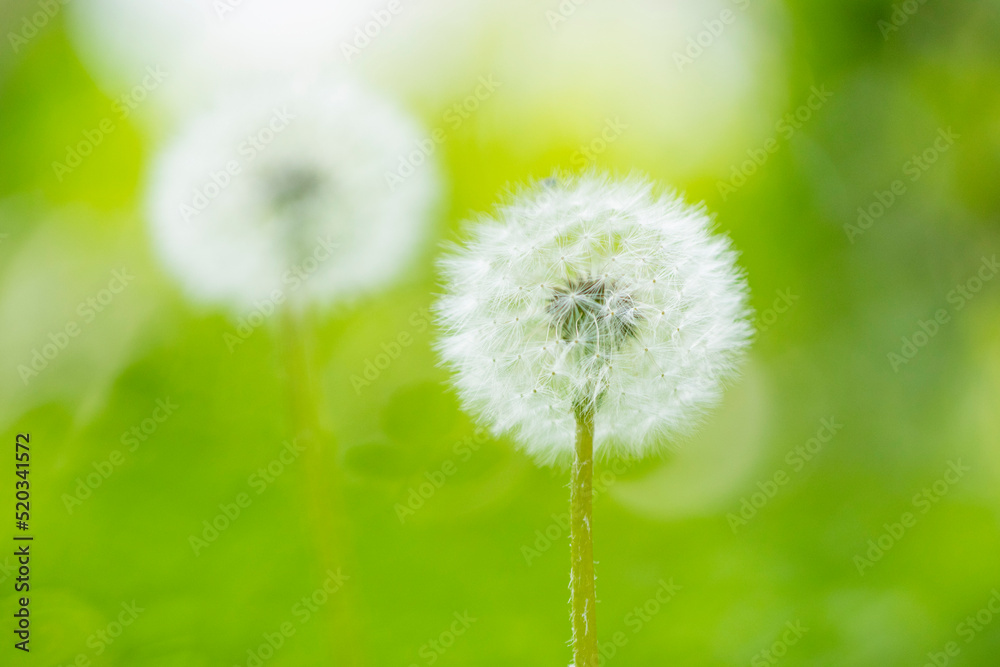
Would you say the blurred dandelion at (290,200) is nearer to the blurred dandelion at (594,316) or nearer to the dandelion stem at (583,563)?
the blurred dandelion at (594,316)

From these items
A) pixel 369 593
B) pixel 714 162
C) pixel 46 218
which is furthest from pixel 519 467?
pixel 46 218

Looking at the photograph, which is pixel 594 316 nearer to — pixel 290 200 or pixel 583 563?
Answer: pixel 583 563

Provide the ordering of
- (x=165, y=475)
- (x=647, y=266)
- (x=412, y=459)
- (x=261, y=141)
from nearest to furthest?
(x=647, y=266)
(x=261, y=141)
(x=165, y=475)
(x=412, y=459)

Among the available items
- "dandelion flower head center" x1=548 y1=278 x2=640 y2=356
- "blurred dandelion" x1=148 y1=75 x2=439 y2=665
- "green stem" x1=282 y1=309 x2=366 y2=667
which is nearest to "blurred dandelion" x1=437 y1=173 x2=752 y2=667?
"dandelion flower head center" x1=548 y1=278 x2=640 y2=356

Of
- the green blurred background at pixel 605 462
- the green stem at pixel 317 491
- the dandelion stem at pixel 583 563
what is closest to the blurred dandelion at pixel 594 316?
the dandelion stem at pixel 583 563

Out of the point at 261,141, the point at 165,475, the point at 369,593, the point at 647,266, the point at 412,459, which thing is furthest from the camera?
the point at 412,459

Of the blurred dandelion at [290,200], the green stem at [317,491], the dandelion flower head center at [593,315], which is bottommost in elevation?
the green stem at [317,491]

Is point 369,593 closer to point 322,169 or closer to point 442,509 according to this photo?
point 442,509

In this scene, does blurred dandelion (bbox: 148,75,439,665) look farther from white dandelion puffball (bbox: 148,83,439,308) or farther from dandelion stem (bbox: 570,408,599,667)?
dandelion stem (bbox: 570,408,599,667)

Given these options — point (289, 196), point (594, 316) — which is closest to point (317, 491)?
point (594, 316)
